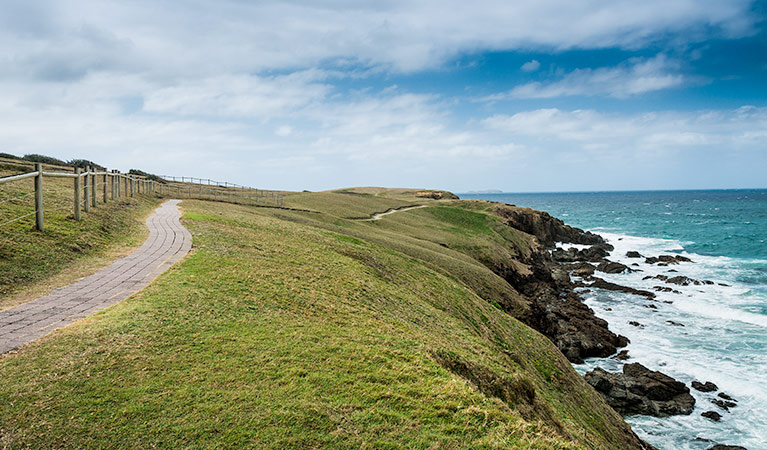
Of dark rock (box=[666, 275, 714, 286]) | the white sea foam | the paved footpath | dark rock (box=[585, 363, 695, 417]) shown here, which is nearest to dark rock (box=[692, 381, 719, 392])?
the white sea foam

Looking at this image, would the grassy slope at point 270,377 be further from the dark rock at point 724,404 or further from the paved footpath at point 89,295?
the dark rock at point 724,404

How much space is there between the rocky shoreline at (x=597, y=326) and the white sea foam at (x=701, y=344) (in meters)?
0.55

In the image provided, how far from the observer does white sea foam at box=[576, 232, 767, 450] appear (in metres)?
18.0

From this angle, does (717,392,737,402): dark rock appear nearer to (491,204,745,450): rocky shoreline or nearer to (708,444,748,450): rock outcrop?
(491,204,745,450): rocky shoreline

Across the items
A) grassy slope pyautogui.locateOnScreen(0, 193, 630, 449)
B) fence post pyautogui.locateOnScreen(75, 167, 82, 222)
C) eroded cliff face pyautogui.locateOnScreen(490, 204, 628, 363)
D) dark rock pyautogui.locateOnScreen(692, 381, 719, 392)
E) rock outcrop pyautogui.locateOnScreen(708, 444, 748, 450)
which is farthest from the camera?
eroded cliff face pyautogui.locateOnScreen(490, 204, 628, 363)

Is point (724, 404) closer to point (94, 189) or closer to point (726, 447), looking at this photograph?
point (726, 447)

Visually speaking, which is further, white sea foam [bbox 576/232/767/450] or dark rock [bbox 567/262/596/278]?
dark rock [bbox 567/262/596/278]

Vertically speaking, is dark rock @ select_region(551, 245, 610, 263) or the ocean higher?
dark rock @ select_region(551, 245, 610, 263)

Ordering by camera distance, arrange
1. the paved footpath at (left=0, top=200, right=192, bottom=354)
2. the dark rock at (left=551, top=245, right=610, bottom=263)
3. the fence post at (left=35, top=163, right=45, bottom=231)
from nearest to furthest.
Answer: the paved footpath at (left=0, top=200, right=192, bottom=354), the fence post at (left=35, top=163, right=45, bottom=231), the dark rock at (left=551, top=245, right=610, bottom=263)

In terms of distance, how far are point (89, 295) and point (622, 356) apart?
87.6 ft

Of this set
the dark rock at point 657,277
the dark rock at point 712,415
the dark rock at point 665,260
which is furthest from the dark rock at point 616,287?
the dark rock at point 712,415

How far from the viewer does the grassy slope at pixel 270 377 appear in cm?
567

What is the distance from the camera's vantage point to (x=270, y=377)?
6.97m

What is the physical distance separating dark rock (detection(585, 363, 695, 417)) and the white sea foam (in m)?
0.50
